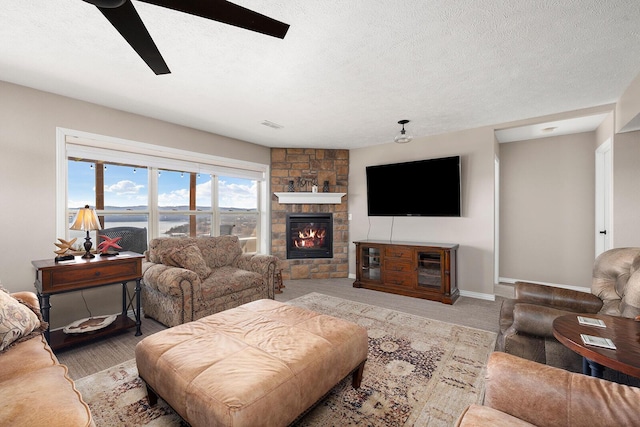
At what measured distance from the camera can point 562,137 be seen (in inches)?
160

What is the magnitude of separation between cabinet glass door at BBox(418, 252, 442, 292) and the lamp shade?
383cm

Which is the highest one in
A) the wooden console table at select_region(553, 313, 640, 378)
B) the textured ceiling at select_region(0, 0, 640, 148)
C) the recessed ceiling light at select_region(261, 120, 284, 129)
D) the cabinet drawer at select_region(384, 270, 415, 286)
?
the recessed ceiling light at select_region(261, 120, 284, 129)

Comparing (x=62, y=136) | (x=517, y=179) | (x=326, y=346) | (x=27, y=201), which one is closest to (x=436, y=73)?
(x=326, y=346)

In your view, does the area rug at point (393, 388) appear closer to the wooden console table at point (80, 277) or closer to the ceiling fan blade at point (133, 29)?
the wooden console table at point (80, 277)

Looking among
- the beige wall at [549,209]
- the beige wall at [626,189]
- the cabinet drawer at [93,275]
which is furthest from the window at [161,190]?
the beige wall at [626,189]

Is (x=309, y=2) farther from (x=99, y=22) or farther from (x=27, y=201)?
(x=27, y=201)

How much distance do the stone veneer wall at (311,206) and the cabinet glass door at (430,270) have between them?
5.00ft

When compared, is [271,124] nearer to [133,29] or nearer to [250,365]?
[133,29]

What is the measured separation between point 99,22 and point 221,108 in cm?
148

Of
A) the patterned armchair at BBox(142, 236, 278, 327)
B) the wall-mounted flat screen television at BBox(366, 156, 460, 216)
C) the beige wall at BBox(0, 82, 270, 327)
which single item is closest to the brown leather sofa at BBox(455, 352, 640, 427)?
the patterned armchair at BBox(142, 236, 278, 327)

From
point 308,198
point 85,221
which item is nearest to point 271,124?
point 308,198

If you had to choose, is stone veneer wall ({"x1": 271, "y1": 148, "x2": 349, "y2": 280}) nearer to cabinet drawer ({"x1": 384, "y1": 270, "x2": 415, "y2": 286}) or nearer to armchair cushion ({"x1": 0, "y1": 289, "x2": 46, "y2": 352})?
cabinet drawer ({"x1": 384, "y1": 270, "x2": 415, "y2": 286})

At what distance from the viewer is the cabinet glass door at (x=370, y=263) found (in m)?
4.42

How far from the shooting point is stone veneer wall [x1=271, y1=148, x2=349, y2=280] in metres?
5.01
